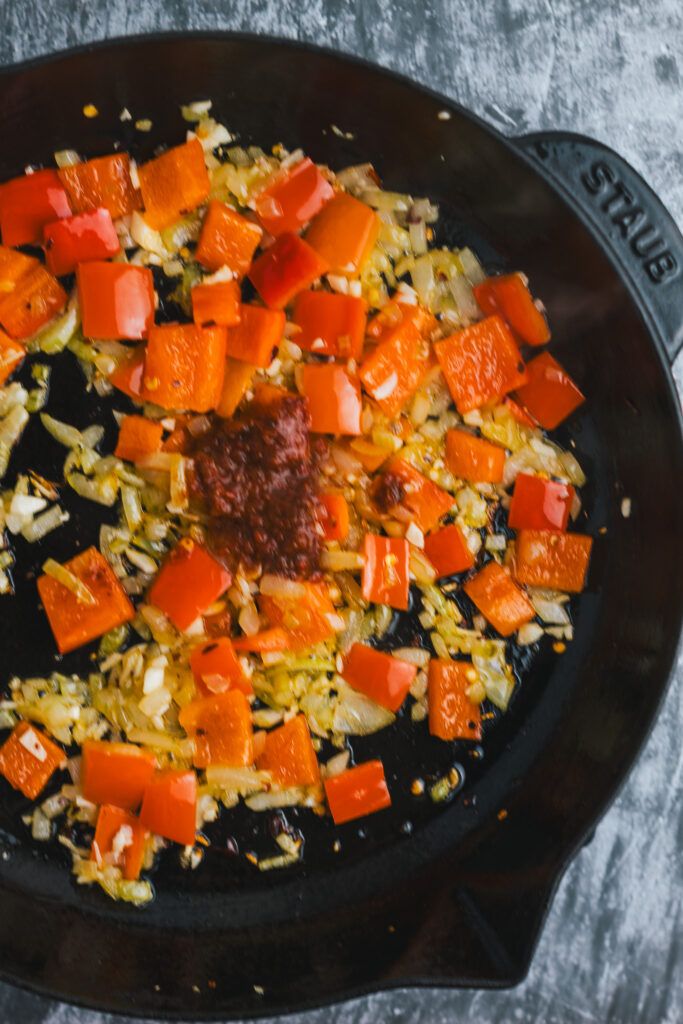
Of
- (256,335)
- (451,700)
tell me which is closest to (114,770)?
(451,700)

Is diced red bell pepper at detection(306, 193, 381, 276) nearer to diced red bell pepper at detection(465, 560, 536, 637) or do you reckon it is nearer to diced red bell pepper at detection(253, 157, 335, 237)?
diced red bell pepper at detection(253, 157, 335, 237)

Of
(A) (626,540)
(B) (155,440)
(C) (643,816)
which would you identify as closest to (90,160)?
(B) (155,440)

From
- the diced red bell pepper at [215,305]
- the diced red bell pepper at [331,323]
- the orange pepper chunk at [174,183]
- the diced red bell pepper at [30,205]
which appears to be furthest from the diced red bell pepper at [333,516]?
the diced red bell pepper at [30,205]

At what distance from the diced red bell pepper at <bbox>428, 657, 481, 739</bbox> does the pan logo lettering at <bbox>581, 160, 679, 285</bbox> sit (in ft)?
2.99

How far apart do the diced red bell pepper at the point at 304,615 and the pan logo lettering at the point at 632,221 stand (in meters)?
0.93

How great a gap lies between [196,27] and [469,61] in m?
0.61

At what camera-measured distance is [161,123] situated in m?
1.63

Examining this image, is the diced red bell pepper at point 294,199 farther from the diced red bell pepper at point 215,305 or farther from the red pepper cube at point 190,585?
the red pepper cube at point 190,585

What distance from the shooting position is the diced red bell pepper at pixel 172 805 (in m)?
1.57

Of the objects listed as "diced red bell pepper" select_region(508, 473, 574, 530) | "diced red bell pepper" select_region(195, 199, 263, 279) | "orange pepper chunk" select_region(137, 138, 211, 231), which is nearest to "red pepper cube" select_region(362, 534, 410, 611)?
"diced red bell pepper" select_region(508, 473, 574, 530)

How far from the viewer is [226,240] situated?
1593 mm

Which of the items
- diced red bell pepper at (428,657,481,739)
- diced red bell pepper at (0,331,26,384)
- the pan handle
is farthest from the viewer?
diced red bell pepper at (428,657,481,739)

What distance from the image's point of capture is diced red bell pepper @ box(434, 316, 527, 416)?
1.62m

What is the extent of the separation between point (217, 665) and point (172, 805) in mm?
311
